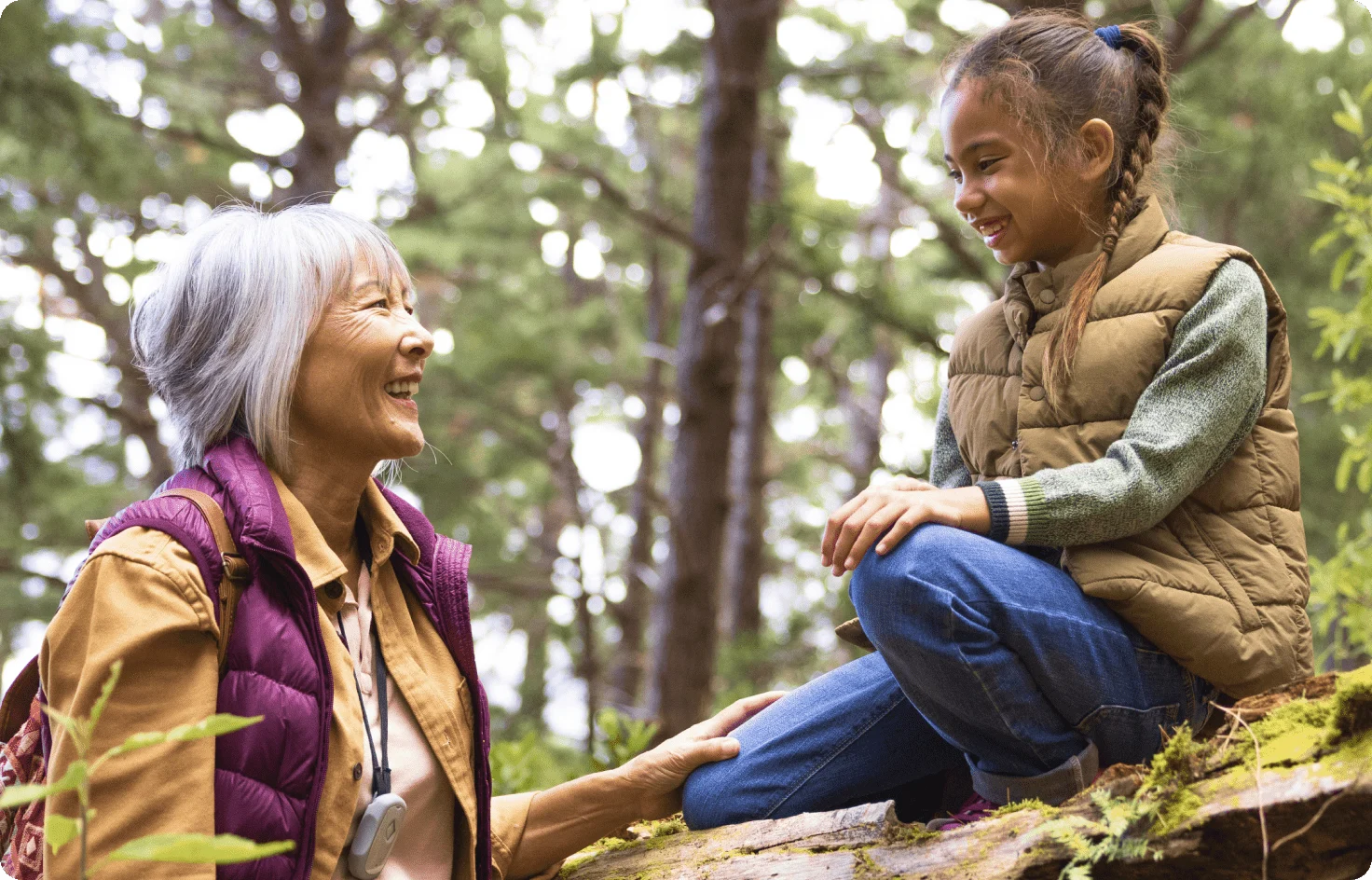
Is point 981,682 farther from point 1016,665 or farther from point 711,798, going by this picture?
point 711,798

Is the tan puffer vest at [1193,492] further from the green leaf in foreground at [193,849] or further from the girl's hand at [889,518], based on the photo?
the green leaf in foreground at [193,849]

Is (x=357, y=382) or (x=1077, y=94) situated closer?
(x=1077, y=94)

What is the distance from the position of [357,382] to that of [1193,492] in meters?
1.68

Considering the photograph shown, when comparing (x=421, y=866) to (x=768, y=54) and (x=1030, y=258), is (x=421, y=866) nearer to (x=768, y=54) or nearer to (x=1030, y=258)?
(x=1030, y=258)

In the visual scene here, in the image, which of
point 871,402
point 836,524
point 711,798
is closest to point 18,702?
point 711,798

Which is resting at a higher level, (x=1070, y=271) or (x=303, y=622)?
(x=1070, y=271)

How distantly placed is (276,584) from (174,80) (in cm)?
874

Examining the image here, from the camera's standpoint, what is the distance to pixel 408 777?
2.41m

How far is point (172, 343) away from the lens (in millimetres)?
2506

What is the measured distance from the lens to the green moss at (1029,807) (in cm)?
210

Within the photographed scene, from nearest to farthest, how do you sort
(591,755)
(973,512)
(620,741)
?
1. (973,512)
2. (620,741)
3. (591,755)

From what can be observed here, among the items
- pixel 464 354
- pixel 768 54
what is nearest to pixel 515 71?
pixel 464 354

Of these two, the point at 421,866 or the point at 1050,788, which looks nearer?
the point at 1050,788

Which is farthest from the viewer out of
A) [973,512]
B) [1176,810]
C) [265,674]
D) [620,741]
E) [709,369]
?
[709,369]
